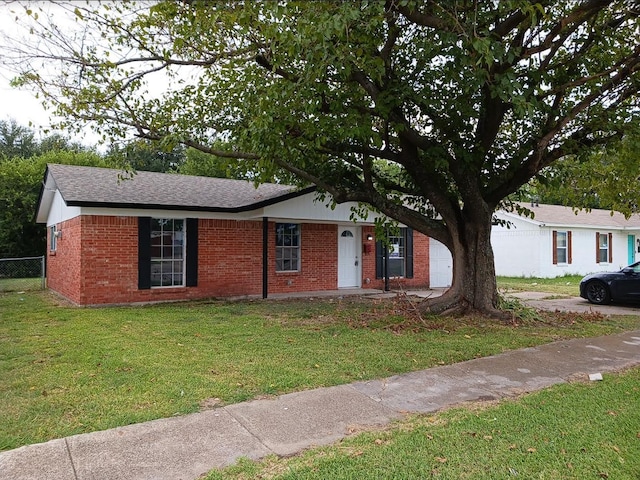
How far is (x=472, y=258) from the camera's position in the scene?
31.4 ft

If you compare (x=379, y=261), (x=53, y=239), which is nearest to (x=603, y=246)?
(x=379, y=261)

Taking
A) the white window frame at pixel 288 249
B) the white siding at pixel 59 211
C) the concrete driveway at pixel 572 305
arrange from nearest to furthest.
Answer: the concrete driveway at pixel 572 305 → the white siding at pixel 59 211 → the white window frame at pixel 288 249

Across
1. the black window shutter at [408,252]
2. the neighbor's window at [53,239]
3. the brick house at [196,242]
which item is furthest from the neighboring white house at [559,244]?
the neighbor's window at [53,239]

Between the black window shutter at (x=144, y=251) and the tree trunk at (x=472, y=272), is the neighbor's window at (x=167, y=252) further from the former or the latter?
the tree trunk at (x=472, y=272)

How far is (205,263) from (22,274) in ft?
38.8

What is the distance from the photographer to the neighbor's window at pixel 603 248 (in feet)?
77.8

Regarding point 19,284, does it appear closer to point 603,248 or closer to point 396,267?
point 396,267

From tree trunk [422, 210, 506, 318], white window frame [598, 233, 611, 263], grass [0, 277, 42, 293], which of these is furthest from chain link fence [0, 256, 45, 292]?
white window frame [598, 233, 611, 263]

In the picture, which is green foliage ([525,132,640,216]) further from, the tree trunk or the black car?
the black car

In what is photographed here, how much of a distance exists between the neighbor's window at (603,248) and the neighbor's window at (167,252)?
2163 cm

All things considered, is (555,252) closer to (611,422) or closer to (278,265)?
(278,265)

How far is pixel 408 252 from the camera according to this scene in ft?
53.7

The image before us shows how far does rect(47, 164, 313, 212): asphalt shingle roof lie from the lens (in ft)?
36.5

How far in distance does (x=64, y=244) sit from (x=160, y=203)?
12.8 feet
